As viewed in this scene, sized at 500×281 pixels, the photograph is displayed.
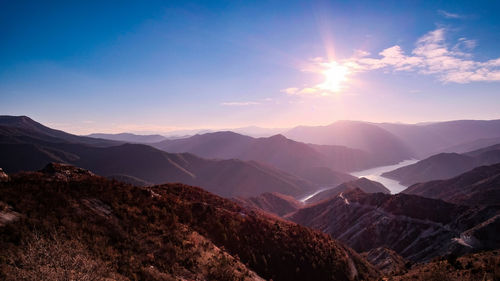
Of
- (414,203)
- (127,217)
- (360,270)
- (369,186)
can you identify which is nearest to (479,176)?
(369,186)

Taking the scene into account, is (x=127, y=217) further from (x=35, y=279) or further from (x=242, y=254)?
(x=242, y=254)

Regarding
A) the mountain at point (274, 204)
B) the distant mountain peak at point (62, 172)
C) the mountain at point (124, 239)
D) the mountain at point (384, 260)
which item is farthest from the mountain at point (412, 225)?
the distant mountain peak at point (62, 172)

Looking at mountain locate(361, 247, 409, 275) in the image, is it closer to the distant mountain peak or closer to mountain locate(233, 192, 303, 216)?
the distant mountain peak

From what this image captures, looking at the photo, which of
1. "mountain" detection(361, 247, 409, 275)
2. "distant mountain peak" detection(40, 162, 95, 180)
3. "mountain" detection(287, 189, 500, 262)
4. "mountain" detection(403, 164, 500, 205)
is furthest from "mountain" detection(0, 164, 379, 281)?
"mountain" detection(403, 164, 500, 205)

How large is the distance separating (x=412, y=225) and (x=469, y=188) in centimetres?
7734

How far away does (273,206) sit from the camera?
473ft

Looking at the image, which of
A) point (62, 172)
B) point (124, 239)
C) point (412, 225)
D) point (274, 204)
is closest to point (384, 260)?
point (412, 225)

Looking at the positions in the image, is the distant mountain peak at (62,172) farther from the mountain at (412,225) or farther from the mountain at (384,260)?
the mountain at (412,225)

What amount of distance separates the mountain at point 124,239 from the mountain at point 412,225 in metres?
38.1

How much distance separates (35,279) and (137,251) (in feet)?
21.6

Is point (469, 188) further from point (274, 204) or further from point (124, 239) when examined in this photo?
point (124, 239)

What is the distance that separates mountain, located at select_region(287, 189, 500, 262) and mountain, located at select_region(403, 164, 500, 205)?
39.7m

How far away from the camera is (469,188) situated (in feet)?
381

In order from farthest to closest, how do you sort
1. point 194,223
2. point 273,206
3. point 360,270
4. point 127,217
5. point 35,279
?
1. point 273,206
2. point 360,270
3. point 194,223
4. point 127,217
5. point 35,279
